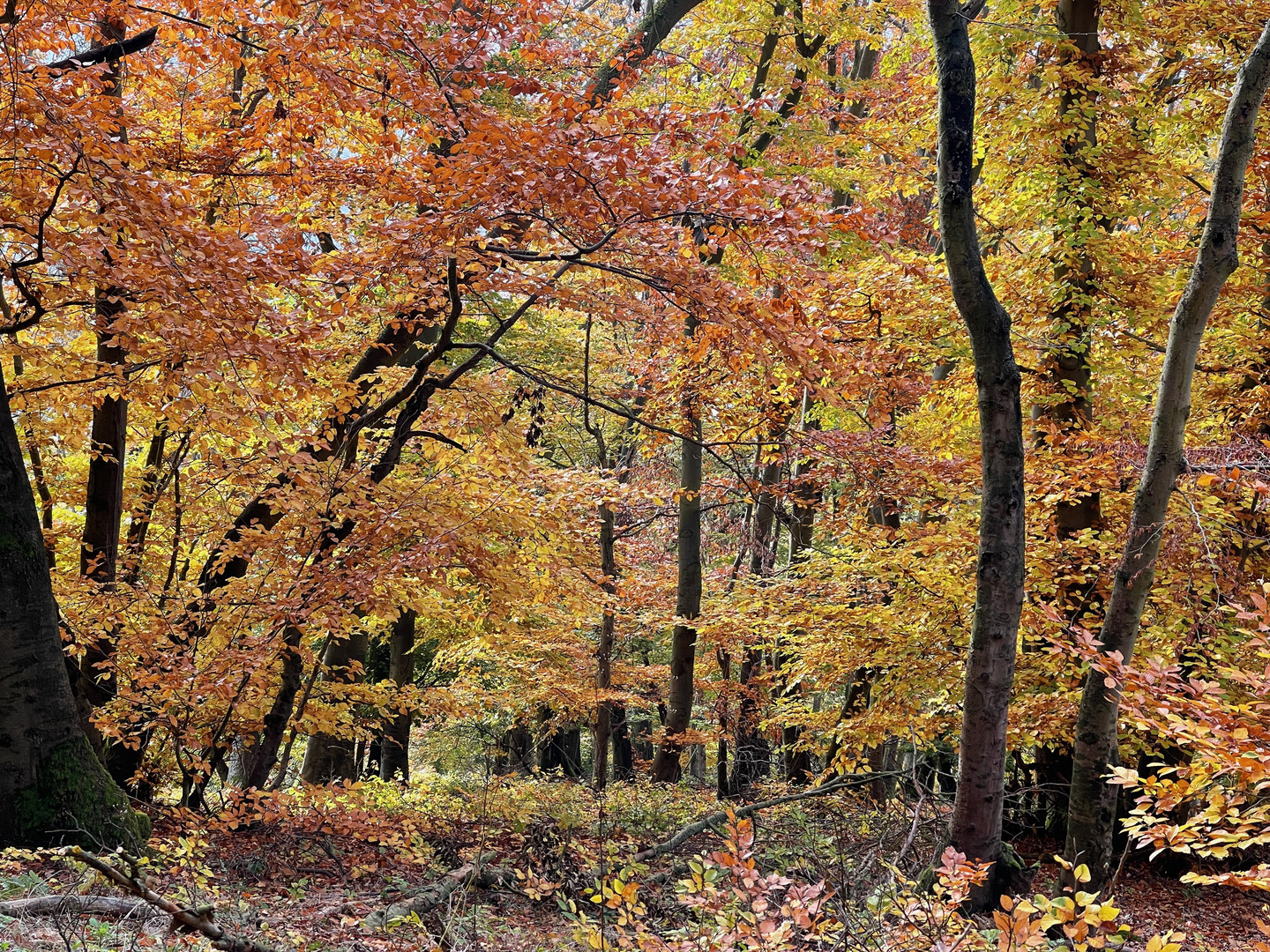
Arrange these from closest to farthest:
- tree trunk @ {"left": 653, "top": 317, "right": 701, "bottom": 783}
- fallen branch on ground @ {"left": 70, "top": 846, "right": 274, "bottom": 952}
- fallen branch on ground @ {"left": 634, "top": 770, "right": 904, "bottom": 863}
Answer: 1. fallen branch on ground @ {"left": 70, "top": 846, "right": 274, "bottom": 952}
2. fallen branch on ground @ {"left": 634, "top": 770, "right": 904, "bottom": 863}
3. tree trunk @ {"left": 653, "top": 317, "right": 701, "bottom": 783}

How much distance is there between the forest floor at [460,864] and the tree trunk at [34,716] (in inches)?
10.9

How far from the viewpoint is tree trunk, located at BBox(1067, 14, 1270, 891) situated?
5.35 m

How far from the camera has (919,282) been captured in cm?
884

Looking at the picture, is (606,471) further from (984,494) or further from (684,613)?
(984,494)

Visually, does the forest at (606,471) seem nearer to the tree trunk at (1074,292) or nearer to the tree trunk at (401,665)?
the tree trunk at (1074,292)

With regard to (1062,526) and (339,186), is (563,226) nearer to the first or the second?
(339,186)

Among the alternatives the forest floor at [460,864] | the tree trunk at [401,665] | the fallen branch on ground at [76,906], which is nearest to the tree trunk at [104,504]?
the forest floor at [460,864]

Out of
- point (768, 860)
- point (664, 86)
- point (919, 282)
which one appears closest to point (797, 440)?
point (919, 282)

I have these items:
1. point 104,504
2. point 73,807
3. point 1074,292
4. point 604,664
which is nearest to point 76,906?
point 73,807

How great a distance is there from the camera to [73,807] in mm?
5320

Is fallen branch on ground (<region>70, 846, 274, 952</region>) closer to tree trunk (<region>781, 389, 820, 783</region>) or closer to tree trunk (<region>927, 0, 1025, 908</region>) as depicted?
tree trunk (<region>927, 0, 1025, 908</region>)

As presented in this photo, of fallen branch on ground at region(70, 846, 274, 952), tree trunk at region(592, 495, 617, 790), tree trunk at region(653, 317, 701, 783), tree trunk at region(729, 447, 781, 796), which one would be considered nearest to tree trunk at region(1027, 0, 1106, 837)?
tree trunk at region(653, 317, 701, 783)

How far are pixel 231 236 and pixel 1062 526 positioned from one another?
848cm

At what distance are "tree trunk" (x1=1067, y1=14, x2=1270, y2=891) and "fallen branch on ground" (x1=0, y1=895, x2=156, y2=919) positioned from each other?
16.6 ft
